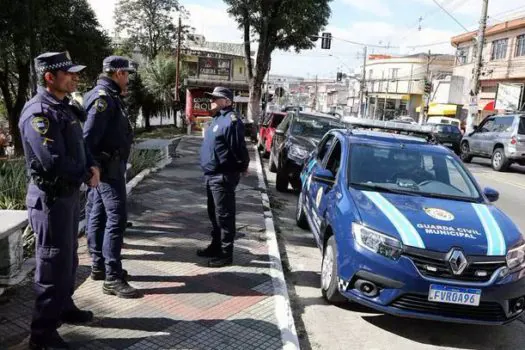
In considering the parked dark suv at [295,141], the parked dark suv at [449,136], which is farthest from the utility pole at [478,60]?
the parked dark suv at [295,141]

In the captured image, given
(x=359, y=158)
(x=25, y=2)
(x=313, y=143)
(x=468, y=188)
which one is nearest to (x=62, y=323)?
(x=359, y=158)

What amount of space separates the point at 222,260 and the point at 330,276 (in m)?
1.26

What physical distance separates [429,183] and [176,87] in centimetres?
2678

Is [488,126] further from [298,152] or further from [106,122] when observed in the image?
[106,122]

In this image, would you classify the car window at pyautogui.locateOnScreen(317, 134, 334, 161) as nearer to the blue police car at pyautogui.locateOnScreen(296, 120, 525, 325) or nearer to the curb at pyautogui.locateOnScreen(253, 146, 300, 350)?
the curb at pyautogui.locateOnScreen(253, 146, 300, 350)

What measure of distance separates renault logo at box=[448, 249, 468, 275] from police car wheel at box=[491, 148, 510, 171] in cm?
1461

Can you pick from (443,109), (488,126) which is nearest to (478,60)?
(488,126)

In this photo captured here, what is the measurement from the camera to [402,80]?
69000mm

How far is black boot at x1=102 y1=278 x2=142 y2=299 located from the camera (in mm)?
4324

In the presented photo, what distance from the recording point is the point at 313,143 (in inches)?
408

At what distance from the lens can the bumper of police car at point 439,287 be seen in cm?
391

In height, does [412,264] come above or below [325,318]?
above

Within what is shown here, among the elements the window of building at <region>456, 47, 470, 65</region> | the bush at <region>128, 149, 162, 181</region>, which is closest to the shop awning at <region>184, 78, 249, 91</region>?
the bush at <region>128, 149, 162, 181</region>

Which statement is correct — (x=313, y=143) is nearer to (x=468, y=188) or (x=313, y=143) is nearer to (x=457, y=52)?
(x=468, y=188)
